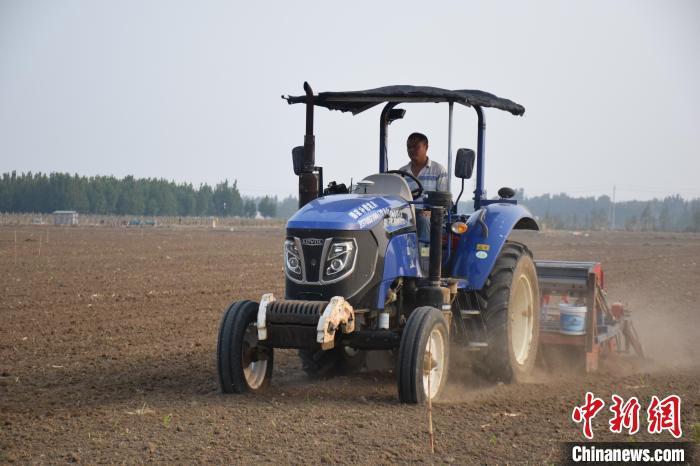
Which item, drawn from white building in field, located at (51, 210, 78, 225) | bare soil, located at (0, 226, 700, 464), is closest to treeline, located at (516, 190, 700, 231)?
bare soil, located at (0, 226, 700, 464)

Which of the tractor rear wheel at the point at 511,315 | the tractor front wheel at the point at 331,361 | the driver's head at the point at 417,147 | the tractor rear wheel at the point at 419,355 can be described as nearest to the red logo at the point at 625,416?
the tractor rear wheel at the point at 511,315

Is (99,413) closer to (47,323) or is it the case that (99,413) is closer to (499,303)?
(499,303)

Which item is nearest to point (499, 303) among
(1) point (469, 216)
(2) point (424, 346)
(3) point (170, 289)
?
(1) point (469, 216)

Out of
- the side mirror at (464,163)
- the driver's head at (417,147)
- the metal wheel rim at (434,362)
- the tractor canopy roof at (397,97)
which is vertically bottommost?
the metal wheel rim at (434,362)

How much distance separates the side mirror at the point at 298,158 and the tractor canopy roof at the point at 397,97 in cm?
48

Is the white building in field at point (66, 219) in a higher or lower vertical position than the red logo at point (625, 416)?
higher

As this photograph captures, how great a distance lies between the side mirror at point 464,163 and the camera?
707 cm

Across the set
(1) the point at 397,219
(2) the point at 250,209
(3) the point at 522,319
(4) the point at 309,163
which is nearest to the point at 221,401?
(1) the point at 397,219

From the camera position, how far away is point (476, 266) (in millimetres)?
7625

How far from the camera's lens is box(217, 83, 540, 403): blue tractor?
21.6 ft

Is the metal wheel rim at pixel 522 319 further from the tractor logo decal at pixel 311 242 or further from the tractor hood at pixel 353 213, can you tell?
the tractor logo decal at pixel 311 242

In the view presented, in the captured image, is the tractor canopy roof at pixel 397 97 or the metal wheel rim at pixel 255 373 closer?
the metal wheel rim at pixel 255 373

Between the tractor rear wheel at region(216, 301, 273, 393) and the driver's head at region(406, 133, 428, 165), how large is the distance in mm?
2319

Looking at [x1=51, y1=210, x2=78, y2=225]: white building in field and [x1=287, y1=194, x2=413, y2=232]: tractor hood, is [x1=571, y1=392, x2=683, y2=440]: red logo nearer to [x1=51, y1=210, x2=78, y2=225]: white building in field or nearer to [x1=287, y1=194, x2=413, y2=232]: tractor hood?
[x1=287, y1=194, x2=413, y2=232]: tractor hood
